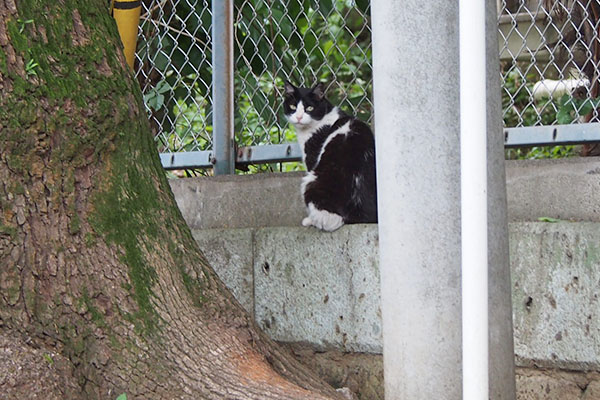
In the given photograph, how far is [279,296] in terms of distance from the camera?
11.4ft

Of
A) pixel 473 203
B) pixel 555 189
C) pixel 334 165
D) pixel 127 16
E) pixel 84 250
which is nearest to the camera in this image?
pixel 473 203

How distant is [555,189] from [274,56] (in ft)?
5.46

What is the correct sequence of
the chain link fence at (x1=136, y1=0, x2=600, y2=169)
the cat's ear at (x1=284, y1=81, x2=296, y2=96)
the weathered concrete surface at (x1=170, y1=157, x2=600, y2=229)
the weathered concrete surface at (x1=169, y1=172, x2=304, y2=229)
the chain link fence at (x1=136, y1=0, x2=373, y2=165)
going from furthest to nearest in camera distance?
1. the cat's ear at (x1=284, y1=81, x2=296, y2=96)
2. the chain link fence at (x1=136, y1=0, x2=373, y2=165)
3. the weathered concrete surface at (x1=169, y1=172, x2=304, y2=229)
4. the chain link fence at (x1=136, y1=0, x2=600, y2=169)
5. the weathered concrete surface at (x1=170, y1=157, x2=600, y2=229)

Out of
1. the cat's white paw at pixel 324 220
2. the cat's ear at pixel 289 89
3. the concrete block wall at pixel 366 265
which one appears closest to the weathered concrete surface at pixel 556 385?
the concrete block wall at pixel 366 265

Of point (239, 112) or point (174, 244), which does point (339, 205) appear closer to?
point (239, 112)

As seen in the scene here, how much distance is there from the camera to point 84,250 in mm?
2178

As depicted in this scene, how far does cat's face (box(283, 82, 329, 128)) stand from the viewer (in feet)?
14.8

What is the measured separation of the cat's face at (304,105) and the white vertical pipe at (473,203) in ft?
9.11

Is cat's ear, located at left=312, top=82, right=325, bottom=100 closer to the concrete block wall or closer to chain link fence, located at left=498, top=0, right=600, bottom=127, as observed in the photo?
the concrete block wall

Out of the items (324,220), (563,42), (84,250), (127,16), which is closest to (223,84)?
(127,16)

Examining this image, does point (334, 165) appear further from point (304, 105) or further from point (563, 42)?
point (563, 42)

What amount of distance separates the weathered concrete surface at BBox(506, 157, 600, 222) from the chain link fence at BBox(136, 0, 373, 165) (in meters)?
1.01

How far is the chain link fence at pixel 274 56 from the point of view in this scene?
344 cm

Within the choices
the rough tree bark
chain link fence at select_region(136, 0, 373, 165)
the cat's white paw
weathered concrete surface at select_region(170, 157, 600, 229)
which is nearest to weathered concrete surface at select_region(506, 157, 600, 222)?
weathered concrete surface at select_region(170, 157, 600, 229)
